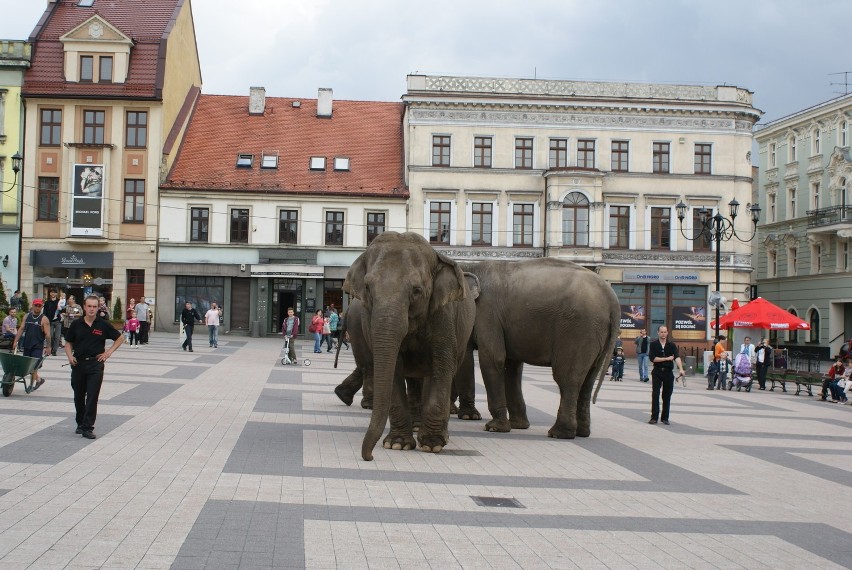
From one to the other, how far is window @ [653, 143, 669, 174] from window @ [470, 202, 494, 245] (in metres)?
8.65

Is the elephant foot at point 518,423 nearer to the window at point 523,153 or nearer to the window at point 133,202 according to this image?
the window at point 523,153

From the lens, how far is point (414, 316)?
401 inches

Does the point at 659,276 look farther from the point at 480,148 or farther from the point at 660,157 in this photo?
the point at 480,148

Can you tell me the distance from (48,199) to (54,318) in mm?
20413

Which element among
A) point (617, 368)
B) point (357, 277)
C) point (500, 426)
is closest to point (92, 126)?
point (617, 368)

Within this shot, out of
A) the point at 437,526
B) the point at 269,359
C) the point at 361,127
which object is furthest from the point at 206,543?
the point at 361,127

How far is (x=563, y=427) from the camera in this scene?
12.4m

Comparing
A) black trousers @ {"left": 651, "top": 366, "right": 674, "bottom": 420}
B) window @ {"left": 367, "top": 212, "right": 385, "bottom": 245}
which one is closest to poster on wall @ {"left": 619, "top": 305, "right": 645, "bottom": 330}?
window @ {"left": 367, "top": 212, "right": 385, "bottom": 245}

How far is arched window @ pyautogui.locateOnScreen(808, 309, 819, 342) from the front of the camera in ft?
167

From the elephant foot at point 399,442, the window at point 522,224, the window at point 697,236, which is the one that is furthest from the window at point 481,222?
the elephant foot at point 399,442

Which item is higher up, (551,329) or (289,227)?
(289,227)

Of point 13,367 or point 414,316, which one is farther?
point 13,367

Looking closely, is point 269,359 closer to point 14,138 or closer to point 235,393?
point 235,393

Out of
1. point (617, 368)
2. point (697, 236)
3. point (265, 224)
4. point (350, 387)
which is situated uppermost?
point (265, 224)
